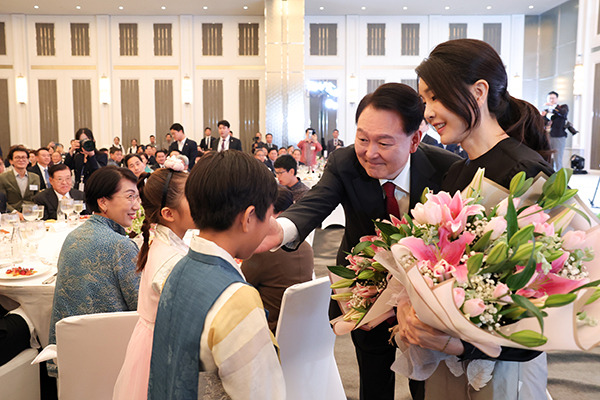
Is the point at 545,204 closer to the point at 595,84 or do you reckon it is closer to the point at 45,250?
the point at 45,250

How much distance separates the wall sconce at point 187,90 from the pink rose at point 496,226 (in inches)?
618

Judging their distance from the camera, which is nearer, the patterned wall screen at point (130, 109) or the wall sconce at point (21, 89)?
the wall sconce at point (21, 89)

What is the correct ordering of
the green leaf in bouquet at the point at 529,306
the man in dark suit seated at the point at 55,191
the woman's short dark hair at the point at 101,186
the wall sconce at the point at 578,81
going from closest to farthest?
the green leaf in bouquet at the point at 529,306
the woman's short dark hair at the point at 101,186
the man in dark suit seated at the point at 55,191
the wall sconce at the point at 578,81

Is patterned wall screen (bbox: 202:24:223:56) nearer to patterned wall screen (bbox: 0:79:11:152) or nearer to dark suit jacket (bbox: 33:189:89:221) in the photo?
patterned wall screen (bbox: 0:79:11:152)

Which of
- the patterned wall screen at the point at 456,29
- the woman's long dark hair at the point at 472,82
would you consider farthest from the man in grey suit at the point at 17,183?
the patterned wall screen at the point at 456,29

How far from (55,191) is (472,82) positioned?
519 cm

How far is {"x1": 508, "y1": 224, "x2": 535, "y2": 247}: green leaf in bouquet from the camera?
98 centimetres

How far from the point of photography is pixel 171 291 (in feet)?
3.62

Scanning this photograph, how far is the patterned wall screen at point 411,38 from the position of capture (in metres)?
16.2

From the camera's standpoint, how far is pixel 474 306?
0.97 m

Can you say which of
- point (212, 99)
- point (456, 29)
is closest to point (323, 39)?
point (212, 99)

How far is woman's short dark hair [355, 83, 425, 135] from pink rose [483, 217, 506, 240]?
68cm

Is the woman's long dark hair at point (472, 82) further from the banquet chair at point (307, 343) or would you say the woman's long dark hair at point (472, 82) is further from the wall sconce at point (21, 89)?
the wall sconce at point (21, 89)

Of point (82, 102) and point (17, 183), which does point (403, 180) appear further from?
point (82, 102)
